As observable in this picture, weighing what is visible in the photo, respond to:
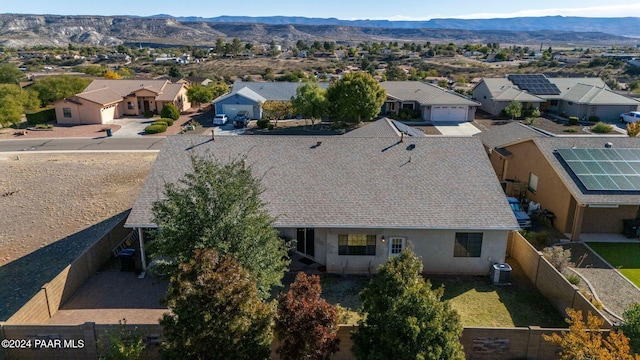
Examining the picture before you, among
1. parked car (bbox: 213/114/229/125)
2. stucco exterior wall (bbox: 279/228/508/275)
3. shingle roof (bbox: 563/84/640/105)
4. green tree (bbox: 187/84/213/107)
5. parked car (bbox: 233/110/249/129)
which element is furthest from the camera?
green tree (bbox: 187/84/213/107)

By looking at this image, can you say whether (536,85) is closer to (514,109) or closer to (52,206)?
(514,109)

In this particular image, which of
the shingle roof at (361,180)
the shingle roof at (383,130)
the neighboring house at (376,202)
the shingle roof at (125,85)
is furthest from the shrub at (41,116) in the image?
the shingle roof at (383,130)

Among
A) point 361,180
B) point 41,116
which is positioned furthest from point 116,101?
point 361,180

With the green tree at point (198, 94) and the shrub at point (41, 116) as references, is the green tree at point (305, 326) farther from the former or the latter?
the green tree at point (198, 94)

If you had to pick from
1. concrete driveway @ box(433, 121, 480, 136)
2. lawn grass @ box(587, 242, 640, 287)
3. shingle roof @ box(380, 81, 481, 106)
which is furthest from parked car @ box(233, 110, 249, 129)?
lawn grass @ box(587, 242, 640, 287)

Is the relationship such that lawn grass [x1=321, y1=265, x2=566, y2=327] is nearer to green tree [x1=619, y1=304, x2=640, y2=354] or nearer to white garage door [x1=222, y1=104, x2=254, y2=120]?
green tree [x1=619, y1=304, x2=640, y2=354]

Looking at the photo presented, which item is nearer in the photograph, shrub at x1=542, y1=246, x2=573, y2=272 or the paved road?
shrub at x1=542, y1=246, x2=573, y2=272
